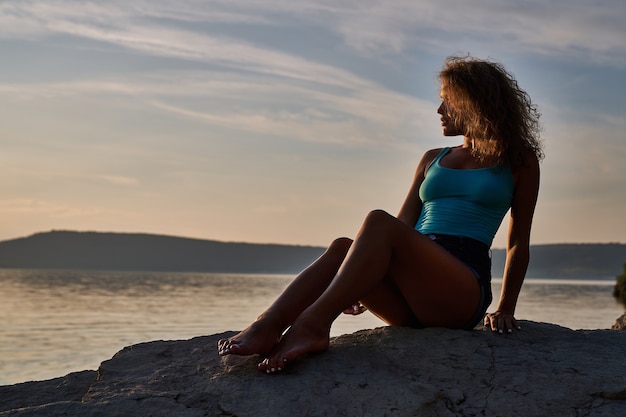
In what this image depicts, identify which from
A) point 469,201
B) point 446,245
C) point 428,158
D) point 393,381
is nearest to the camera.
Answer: point 393,381

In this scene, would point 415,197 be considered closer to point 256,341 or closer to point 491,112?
point 491,112

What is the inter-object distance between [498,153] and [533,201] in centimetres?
37

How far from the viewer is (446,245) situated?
4703 mm

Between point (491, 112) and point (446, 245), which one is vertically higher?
point (491, 112)

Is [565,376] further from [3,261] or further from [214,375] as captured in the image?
[3,261]

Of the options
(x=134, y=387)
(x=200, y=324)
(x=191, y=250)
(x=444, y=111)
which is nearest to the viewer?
(x=134, y=387)

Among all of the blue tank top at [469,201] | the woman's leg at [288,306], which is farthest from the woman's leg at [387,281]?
the blue tank top at [469,201]

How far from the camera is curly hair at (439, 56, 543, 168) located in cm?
490

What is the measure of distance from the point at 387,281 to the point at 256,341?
0.85 metres

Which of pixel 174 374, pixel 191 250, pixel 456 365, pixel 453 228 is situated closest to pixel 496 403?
pixel 456 365

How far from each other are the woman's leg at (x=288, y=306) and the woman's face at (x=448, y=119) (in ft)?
3.72

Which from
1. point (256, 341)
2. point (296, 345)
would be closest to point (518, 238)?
point (296, 345)

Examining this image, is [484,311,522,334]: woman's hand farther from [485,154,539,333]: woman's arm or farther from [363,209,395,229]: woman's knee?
[363,209,395,229]: woman's knee

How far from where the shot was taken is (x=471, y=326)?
4719mm
